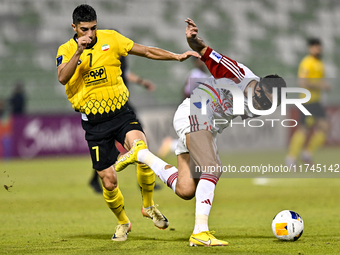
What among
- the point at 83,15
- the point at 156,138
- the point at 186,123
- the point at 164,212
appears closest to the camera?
the point at 83,15

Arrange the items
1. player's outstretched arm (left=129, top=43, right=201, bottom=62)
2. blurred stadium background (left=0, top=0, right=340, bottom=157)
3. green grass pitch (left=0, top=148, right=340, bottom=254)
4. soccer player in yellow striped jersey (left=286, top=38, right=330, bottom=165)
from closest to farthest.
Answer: green grass pitch (left=0, top=148, right=340, bottom=254)
player's outstretched arm (left=129, top=43, right=201, bottom=62)
soccer player in yellow striped jersey (left=286, top=38, right=330, bottom=165)
blurred stadium background (left=0, top=0, right=340, bottom=157)

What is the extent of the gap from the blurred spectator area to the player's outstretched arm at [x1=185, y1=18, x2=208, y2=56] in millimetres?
12834

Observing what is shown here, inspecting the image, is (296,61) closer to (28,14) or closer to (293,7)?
(293,7)

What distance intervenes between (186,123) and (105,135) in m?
0.88

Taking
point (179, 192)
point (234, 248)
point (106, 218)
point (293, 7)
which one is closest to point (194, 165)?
point (179, 192)

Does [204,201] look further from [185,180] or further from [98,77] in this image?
[98,77]

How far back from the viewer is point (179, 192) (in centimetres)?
519

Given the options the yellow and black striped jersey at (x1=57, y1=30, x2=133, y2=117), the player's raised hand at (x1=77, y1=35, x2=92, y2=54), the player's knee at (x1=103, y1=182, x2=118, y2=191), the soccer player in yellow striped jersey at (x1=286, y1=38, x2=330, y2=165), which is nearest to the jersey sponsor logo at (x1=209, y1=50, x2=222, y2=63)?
the yellow and black striped jersey at (x1=57, y1=30, x2=133, y2=117)

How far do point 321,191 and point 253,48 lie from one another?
12547 mm

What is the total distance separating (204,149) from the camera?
498cm

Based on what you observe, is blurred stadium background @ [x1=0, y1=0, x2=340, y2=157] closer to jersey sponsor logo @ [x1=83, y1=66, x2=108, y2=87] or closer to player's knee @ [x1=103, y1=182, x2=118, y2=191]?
player's knee @ [x1=103, y1=182, x2=118, y2=191]

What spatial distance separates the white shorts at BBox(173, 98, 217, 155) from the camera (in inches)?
203

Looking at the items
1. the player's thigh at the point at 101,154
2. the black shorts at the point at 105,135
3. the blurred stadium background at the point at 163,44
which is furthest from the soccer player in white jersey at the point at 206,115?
the blurred stadium background at the point at 163,44

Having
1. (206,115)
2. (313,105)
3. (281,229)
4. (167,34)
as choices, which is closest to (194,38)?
(206,115)
